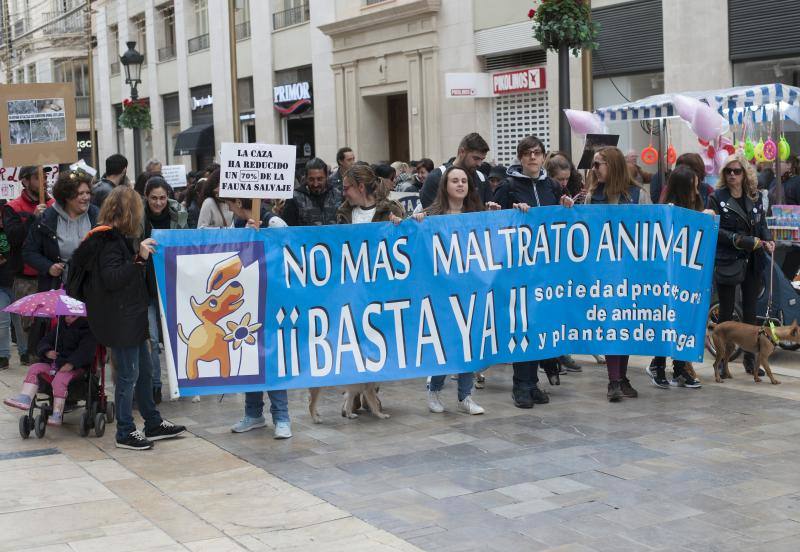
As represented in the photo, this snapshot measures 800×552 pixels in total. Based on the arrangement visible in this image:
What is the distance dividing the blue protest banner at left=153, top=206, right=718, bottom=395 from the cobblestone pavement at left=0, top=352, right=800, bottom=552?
0.48 meters

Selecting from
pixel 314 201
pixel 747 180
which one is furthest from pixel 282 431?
pixel 747 180

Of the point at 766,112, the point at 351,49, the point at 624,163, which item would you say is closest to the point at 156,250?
the point at 624,163

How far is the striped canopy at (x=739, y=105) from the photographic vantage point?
42.7ft

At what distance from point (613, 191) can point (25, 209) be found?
5.82 meters

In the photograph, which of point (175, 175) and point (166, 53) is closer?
point (175, 175)

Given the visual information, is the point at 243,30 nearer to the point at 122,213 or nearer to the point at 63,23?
the point at 63,23

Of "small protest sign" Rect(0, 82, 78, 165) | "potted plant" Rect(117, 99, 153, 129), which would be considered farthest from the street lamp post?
"small protest sign" Rect(0, 82, 78, 165)

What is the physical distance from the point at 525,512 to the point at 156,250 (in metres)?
3.17

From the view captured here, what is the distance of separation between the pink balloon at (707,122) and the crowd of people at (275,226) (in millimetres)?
2864

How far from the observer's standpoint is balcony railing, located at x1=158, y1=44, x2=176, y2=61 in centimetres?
4116

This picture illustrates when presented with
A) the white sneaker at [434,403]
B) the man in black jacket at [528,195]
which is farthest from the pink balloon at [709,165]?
the white sneaker at [434,403]

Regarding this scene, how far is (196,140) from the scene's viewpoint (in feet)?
121

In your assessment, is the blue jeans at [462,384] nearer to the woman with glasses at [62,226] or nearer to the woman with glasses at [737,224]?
the woman with glasses at [737,224]

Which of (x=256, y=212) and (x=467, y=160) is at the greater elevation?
(x=467, y=160)
